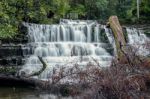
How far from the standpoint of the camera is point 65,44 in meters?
23.0

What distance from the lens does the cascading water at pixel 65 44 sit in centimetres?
2109

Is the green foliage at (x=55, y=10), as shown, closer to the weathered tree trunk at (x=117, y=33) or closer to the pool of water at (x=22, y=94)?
the pool of water at (x=22, y=94)

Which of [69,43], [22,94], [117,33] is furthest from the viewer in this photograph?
[69,43]

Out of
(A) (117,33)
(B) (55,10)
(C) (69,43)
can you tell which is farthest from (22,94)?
(B) (55,10)

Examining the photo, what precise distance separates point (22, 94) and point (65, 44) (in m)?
8.50

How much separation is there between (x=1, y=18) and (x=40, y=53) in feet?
14.3

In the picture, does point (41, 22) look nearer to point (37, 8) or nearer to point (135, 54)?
point (37, 8)

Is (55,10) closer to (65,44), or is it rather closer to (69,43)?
(69,43)

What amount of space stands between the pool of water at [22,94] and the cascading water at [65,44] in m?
4.31

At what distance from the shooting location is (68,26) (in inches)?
962

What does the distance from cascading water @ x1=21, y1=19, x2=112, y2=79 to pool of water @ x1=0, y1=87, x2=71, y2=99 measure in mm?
4309

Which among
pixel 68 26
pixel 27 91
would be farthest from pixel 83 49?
pixel 27 91

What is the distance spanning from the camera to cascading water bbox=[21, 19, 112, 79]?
21094mm

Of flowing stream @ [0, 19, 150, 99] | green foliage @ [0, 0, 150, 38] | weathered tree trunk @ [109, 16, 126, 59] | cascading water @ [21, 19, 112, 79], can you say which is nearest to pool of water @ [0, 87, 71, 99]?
green foliage @ [0, 0, 150, 38]
